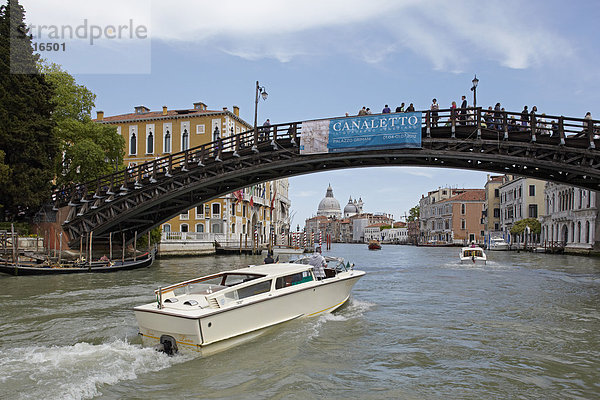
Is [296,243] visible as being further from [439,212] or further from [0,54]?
[439,212]

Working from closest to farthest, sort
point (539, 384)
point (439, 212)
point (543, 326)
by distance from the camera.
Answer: point (539, 384), point (543, 326), point (439, 212)

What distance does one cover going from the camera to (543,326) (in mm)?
10500

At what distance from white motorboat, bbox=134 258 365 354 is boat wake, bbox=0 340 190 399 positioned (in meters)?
0.33

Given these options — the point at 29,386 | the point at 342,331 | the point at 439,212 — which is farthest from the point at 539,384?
the point at 439,212

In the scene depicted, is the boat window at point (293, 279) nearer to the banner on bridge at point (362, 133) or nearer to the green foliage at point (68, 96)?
the banner on bridge at point (362, 133)

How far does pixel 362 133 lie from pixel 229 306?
14.1 metres

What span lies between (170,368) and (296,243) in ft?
149

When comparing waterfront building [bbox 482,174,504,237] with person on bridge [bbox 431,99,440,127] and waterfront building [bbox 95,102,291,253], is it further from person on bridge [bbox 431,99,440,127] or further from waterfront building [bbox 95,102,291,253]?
person on bridge [bbox 431,99,440,127]

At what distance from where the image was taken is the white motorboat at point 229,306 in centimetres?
761

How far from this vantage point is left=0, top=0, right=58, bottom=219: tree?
23516mm

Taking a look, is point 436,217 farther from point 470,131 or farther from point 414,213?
point 470,131

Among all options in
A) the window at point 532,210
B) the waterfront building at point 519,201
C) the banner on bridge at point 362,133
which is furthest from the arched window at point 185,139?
the window at point 532,210

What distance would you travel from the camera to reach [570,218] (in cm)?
4500

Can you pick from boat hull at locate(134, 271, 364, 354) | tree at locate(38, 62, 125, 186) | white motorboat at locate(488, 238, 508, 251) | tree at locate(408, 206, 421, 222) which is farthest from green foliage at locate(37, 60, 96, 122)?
tree at locate(408, 206, 421, 222)
